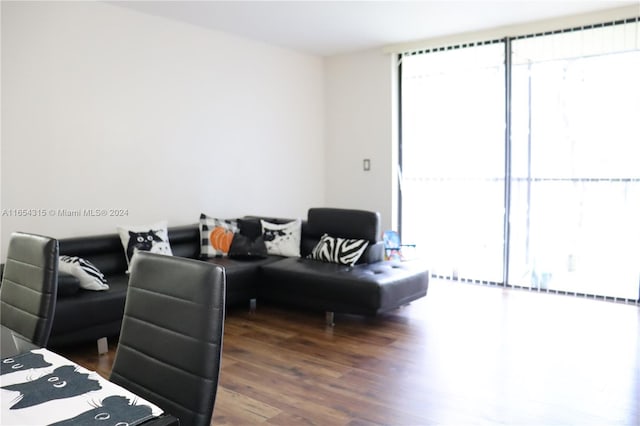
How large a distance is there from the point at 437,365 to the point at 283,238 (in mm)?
2328

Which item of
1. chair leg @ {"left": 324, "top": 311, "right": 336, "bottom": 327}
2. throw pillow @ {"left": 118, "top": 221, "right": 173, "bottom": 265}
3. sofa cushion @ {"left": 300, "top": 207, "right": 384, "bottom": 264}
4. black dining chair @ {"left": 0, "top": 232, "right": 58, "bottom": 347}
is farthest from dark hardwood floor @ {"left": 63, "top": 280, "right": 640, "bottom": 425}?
black dining chair @ {"left": 0, "top": 232, "right": 58, "bottom": 347}

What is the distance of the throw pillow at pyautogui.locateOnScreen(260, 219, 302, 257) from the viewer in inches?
213

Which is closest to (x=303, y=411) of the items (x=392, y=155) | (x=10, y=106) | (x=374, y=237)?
(x=374, y=237)

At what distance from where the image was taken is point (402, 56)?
20.7 feet

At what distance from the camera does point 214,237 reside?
5.19 metres

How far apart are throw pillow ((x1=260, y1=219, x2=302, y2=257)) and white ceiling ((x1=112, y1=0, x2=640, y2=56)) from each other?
1971 mm

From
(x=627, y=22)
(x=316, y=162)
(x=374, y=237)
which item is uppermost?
(x=627, y=22)

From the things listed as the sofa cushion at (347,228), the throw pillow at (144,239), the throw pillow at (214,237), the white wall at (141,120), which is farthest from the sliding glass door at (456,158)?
the throw pillow at (144,239)

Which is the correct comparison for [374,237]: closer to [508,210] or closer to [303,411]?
[508,210]

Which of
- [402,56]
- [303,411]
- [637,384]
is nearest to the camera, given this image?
[303,411]

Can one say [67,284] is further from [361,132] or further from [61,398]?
[361,132]

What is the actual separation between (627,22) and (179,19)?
4.04 meters

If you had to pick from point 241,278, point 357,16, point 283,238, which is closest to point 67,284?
point 241,278

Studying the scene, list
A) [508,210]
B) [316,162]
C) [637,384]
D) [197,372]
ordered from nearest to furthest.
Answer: [197,372] < [637,384] < [508,210] < [316,162]
